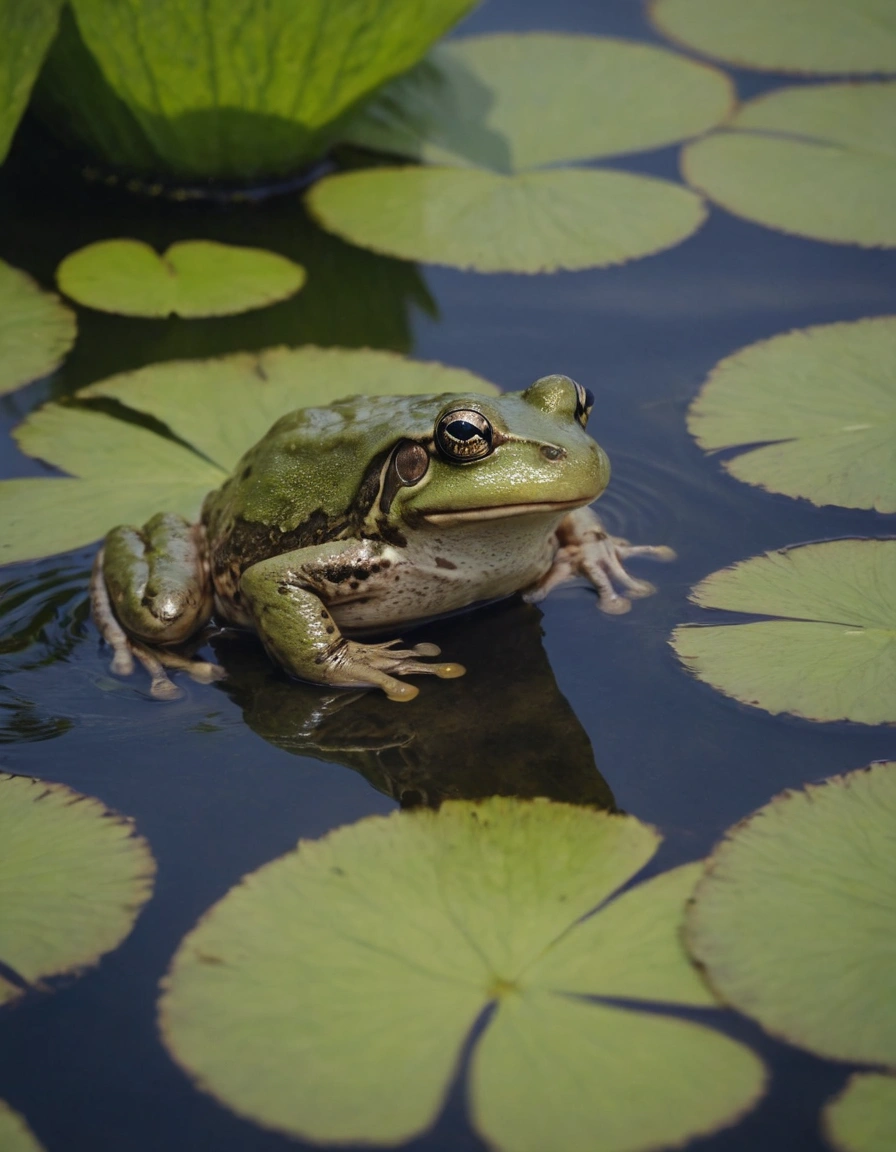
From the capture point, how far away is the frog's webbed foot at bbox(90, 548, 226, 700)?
12.0 ft

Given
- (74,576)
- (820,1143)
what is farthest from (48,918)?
(820,1143)

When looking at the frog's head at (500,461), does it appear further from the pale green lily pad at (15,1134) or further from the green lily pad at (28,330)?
the green lily pad at (28,330)

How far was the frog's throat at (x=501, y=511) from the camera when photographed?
3.31 metres

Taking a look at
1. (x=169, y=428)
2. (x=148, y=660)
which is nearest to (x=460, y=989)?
(x=148, y=660)

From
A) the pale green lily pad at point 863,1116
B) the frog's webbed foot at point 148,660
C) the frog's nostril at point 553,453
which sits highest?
the frog's nostril at point 553,453

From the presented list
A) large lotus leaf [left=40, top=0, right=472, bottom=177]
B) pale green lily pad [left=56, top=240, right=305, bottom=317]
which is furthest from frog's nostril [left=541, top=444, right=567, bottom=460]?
large lotus leaf [left=40, top=0, right=472, bottom=177]

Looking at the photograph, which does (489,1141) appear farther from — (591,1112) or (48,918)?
(48,918)

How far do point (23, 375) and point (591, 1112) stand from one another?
3.67 meters

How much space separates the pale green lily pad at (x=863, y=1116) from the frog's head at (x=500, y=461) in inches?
60.7

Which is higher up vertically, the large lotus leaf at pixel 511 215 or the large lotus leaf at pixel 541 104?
the large lotus leaf at pixel 541 104

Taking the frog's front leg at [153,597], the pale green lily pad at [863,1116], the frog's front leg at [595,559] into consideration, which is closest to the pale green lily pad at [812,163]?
the frog's front leg at [595,559]

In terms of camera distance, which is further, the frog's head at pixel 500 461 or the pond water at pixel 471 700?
the frog's head at pixel 500 461

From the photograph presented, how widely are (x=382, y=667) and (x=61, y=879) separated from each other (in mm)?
1080

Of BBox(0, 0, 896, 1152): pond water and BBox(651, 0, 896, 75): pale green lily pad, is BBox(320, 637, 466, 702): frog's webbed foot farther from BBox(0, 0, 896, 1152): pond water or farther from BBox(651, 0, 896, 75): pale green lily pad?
BBox(651, 0, 896, 75): pale green lily pad
